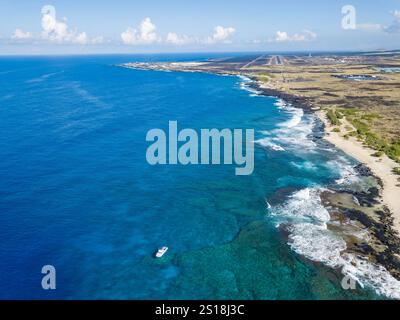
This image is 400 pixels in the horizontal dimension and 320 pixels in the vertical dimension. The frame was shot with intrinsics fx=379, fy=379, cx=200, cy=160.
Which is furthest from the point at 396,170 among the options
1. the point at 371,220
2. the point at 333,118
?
the point at 333,118

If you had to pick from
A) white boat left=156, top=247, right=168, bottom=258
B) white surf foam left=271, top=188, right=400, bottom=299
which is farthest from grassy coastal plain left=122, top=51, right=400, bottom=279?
white boat left=156, top=247, right=168, bottom=258

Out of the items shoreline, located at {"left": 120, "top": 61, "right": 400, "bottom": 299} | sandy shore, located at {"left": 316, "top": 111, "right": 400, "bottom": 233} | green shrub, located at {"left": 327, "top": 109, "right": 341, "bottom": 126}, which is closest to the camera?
shoreline, located at {"left": 120, "top": 61, "right": 400, "bottom": 299}

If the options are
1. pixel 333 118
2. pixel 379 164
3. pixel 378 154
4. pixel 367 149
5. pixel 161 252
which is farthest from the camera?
pixel 333 118

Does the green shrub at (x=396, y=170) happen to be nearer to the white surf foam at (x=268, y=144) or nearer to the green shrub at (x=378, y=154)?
the green shrub at (x=378, y=154)

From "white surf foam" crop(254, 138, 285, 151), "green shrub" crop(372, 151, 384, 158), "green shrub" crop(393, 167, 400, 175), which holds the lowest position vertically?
"green shrub" crop(393, 167, 400, 175)

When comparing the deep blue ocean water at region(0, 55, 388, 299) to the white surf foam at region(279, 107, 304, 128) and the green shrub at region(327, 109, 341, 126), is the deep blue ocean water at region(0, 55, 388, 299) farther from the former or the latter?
the green shrub at region(327, 109, 341, 126)

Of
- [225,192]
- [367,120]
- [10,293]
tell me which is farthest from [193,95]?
[10,293]

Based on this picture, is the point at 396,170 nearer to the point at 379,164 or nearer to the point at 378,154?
the point at 379,164
